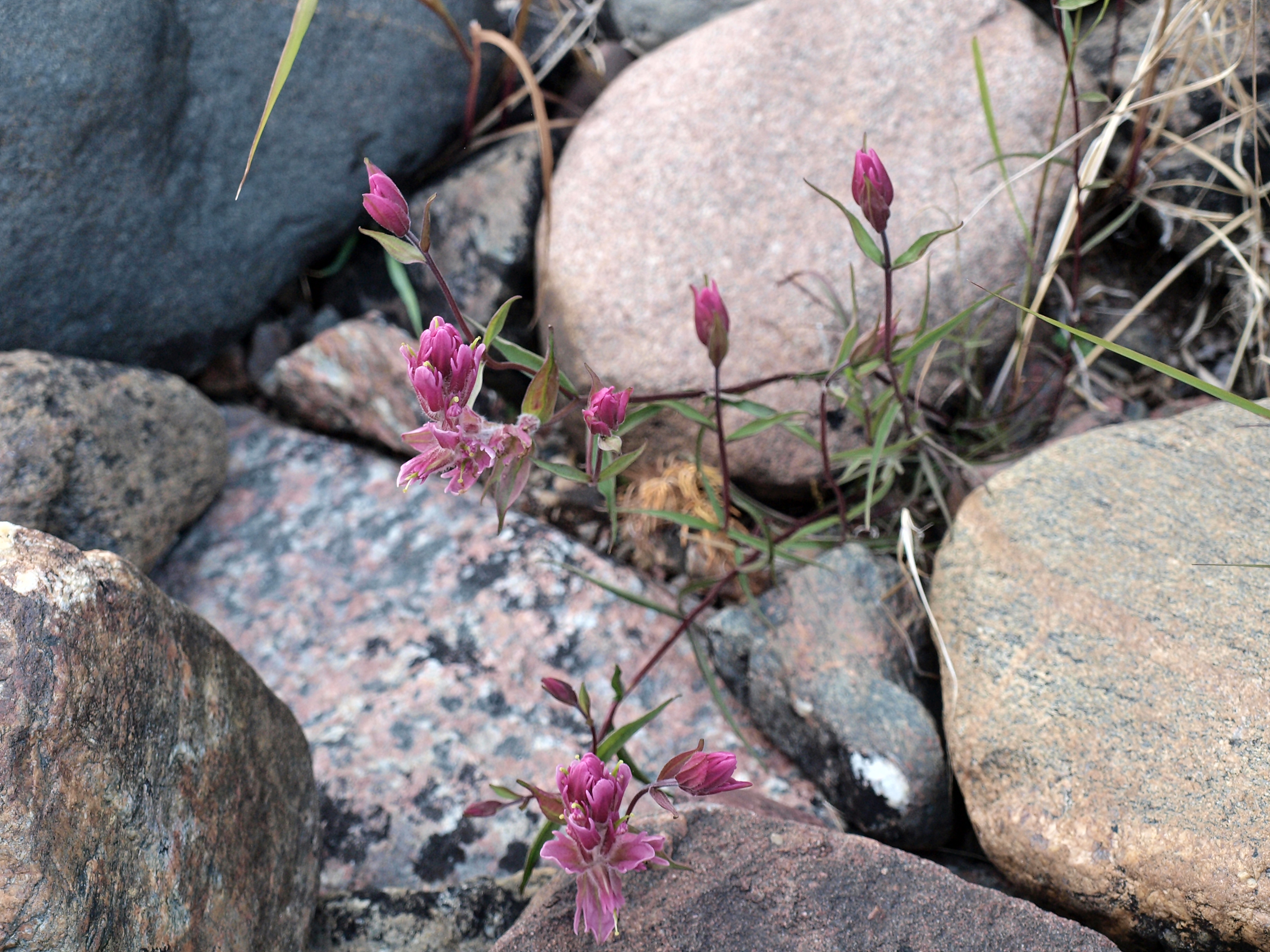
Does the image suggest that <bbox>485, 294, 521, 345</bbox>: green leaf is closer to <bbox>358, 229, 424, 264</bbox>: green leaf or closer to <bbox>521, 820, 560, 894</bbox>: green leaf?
<bbox>358, 229, 424, 264</bbox>: green leaf

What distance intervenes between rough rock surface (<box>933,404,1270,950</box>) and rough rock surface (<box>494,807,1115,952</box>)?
17cm

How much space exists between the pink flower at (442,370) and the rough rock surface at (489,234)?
4.36 feet

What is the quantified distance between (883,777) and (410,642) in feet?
3.43

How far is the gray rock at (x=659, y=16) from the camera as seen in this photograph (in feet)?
8.54

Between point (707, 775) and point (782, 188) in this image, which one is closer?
point (707, 775)

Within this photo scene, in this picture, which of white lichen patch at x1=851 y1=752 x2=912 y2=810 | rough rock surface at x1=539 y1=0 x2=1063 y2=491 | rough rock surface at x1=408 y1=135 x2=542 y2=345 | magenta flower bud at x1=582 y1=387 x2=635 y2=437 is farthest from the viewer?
rough rock surface at x1=408 y1=135 x2=542 y2=345

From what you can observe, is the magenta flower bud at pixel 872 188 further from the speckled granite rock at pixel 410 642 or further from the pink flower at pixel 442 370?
the speckled granite rock at pixel 410 642

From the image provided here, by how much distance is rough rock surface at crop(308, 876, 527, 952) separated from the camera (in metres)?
1.42

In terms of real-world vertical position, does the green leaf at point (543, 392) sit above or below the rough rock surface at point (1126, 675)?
above

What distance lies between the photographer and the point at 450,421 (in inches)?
44.1

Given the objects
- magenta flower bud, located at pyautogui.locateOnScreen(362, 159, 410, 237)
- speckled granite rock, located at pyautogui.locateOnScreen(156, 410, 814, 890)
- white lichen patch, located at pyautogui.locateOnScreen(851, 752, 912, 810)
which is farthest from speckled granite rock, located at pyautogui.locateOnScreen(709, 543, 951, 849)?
magenta flower bud, located at pyautogui.locateOnScreen(362, 159, 410, 237)

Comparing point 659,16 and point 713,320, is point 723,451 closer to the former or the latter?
point 713,320

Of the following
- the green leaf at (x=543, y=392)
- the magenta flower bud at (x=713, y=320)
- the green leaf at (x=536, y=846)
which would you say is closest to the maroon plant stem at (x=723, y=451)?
the magenta flower bud at (x=713, y=320)

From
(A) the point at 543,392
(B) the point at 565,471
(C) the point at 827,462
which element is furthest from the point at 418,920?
(C) the point at 827,462
